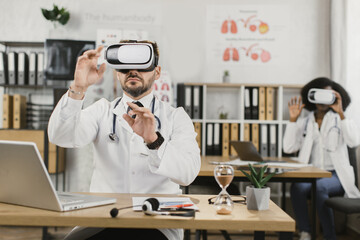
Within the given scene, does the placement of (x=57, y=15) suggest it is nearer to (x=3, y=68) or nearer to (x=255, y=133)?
(x=3, y=68)

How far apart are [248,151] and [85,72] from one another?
1793 millimetres

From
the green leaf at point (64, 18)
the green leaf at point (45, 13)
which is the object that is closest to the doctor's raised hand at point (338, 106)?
the green leaf at point (64, 18)

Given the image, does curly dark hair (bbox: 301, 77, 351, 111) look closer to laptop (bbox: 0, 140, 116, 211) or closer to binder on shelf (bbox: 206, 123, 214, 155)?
binder on shelf (bbox: 206, 123, 214, 155)

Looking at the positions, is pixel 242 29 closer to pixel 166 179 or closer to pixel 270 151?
pixel 270 151

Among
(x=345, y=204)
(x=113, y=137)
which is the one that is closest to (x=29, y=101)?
(x=113, y=137)

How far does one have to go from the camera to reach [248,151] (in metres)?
2.88

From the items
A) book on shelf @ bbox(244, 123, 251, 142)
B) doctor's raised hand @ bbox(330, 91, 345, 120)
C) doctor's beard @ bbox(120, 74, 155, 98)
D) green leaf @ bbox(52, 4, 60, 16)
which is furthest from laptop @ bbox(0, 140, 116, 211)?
green leaf @ bbox(52, 4, 60, 16)

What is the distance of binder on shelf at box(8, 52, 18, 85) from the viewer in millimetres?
3787

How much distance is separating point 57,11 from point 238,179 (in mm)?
2582

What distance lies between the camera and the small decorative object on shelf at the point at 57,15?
3.82 meters

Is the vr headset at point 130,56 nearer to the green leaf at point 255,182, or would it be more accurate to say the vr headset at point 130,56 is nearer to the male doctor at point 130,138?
the male doctor at point 130,138

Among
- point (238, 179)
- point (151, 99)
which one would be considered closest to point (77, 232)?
point (151, 99)

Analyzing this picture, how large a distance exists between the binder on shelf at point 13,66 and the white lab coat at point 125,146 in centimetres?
242

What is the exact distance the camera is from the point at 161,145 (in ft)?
4.50
